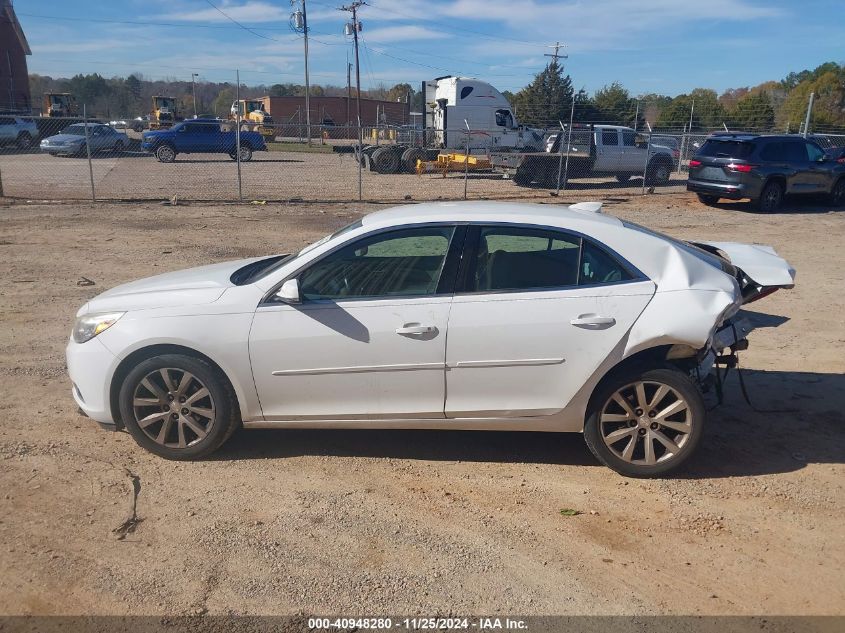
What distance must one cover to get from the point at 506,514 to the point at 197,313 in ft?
6.96

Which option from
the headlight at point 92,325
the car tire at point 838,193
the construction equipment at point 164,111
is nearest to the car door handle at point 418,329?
the headlight at point 92,325

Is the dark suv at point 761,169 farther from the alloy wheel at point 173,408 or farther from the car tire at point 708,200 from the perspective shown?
the alloy wheel at point 173,408

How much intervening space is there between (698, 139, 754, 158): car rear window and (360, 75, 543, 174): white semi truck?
9828mm

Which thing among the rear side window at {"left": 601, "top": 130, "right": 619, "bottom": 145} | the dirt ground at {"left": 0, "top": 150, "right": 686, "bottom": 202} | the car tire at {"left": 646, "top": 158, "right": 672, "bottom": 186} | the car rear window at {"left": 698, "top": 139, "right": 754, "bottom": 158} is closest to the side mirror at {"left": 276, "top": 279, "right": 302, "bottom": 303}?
the dirt ground at {"left": 0, "top": 150, "right": 686, "bottom": 202}

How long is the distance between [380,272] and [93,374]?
1848mm

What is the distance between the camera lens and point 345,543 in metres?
3.67

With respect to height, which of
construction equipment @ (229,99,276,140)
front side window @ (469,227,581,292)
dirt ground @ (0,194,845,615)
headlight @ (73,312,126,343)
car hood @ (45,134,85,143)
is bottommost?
dirt ground @ (0,194,845,615)

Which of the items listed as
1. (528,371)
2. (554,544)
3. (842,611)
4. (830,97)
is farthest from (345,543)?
(830,97)

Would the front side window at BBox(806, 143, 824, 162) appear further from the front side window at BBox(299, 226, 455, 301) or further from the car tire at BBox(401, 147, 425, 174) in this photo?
the front side window at BBox(299, 226, 455, 301)

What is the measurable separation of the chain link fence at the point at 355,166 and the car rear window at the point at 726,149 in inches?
162

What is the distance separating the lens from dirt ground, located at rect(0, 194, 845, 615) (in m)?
3.28

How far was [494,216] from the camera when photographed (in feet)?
14.6

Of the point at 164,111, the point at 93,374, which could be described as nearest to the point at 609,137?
the point at 93,374

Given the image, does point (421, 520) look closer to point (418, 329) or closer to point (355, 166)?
point (418, 329)
